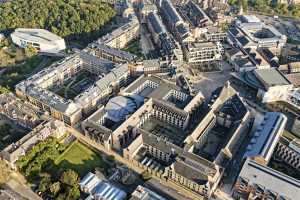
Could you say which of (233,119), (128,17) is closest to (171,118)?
(233,119)

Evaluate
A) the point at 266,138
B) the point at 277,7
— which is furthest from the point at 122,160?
the point at 277,7

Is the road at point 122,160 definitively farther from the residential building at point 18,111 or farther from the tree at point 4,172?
the tree at point 4,172

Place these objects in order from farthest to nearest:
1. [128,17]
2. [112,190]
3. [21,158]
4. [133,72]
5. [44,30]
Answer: [128,17], [44,30], [133,72], [21,158], [112,190]

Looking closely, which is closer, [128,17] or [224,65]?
[224,65]

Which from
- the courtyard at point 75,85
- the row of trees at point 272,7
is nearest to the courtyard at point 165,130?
the courtyard at point 75,85

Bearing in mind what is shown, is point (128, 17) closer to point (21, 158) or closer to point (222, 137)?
A: point (222, 137)

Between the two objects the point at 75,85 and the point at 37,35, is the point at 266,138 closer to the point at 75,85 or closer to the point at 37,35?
the point at 75,85

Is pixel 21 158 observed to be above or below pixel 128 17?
below
